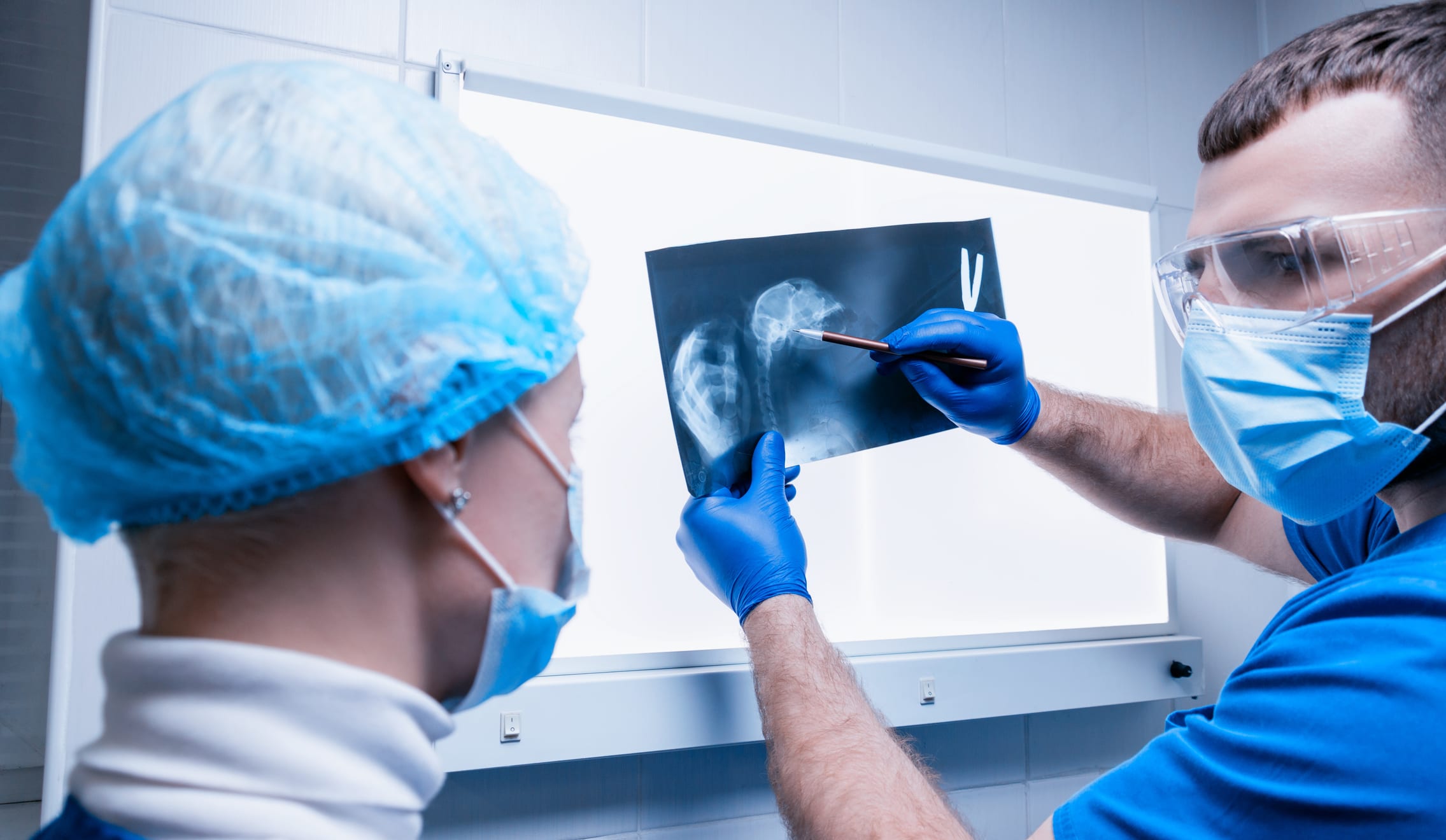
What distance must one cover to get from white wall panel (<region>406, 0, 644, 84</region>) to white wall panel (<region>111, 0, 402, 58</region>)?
0.04 meters

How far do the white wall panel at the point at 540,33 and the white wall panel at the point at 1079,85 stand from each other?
90 cm

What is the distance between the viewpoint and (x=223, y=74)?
60 centimetres

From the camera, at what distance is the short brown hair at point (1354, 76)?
87 cm

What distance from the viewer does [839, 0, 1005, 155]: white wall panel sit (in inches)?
67.9

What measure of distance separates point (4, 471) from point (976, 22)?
6.41ft

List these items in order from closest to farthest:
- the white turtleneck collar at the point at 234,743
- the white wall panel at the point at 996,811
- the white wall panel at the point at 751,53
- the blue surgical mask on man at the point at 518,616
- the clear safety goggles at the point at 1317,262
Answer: the white turtleneck collar at the point at 234,743 → the blue surgical mask on man at the point at 518,616 → the clear safety goggles at the point at 1317,262 → the white wall panel at the point at 751,53 → the white wall panel at the point at 996,811

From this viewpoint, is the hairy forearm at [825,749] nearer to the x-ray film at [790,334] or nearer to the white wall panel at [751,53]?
the x-ray film at [790,334]

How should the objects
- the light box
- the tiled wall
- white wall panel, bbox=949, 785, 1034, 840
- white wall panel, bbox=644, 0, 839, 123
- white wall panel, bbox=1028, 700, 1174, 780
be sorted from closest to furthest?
the tiled wall → the light box → white wall panel, bbox=644, 0, 839, 123 → white wall panel, bbox=949, 785, 1034, 840 → white wall panel, bbox=1028, 700, 1174, 780

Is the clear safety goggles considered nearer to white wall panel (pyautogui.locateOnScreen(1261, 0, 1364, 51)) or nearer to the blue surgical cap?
the blue surgical cap

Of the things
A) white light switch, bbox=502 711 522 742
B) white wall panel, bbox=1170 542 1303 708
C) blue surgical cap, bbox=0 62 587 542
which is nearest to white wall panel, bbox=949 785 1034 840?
white wall panel, bbox=1170 542 1303 708

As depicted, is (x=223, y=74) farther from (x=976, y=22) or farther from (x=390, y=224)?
(x=976, y=22)

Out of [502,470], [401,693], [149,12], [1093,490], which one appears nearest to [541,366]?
[502,470]

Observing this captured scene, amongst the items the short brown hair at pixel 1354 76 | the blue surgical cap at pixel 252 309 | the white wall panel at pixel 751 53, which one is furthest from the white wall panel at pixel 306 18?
the short brown hair at pixel 1354 76

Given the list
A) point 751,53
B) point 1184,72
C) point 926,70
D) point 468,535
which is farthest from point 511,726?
point 1184,72
